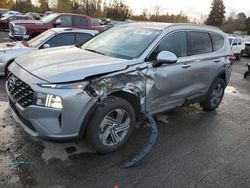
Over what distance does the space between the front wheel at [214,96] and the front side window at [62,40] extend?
4.43 metres

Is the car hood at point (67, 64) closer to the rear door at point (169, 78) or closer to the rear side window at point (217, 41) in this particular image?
the rear door at point (169, 78)

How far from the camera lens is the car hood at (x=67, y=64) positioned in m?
3.35

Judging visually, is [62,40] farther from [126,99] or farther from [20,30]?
[126,99]

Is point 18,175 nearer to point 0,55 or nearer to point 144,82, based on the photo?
point 144,82

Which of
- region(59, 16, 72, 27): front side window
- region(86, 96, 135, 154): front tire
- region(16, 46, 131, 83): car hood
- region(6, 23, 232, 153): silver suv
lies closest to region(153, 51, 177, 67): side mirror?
region(6, 23, 232, 153): silver suv

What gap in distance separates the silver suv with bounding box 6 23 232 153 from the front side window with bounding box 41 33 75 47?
301cm

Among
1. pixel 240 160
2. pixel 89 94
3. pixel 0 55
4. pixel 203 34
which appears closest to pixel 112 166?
pixel 89 94

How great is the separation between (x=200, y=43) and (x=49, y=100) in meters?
3.30

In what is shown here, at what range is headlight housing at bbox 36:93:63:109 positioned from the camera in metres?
3.21

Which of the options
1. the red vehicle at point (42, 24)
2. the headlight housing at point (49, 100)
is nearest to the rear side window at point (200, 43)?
the headlight housing at point (49, 100)

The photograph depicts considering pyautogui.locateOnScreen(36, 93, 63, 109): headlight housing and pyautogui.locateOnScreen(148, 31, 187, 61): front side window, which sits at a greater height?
pyautogui.locateOnScreen(148, 31, 187, 61): front side window

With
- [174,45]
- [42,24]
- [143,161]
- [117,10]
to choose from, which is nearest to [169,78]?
[174,45]

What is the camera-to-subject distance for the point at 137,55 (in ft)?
13.6

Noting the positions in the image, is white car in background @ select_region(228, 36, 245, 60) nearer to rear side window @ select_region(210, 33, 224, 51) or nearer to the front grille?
rear side window @ select_region(210, 33, 224, 51)
